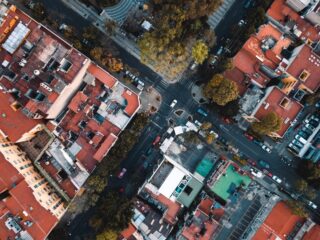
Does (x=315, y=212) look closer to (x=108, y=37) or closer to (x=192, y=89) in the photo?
(x=192, y=89)

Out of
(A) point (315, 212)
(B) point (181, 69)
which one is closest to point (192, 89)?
(B) point (181, 69)

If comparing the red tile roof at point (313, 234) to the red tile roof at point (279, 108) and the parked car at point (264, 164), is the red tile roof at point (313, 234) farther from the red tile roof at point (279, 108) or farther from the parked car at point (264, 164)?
the red tile roof at point (279, 108)

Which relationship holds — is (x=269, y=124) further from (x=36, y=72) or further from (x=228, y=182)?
(x=36, y=72)

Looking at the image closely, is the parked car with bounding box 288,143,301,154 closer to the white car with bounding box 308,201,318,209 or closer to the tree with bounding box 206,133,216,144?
the white car with bounding box 308,201,318,209

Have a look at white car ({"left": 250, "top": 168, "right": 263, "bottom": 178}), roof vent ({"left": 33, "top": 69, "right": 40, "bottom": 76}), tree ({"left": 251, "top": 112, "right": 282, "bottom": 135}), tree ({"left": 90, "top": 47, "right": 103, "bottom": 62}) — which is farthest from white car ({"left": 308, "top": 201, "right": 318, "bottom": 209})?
roof vent ({"left": 33, "top": 69, "right": 40, "bottom": 76})

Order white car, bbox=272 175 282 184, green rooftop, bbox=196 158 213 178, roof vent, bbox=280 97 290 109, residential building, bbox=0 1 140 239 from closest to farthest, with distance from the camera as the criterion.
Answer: residential building, bbox=0 1 140 239, roof vent, bbox=280 97 290 109, green rooftop, bbox=196 158 213 178, white car, bbox=272 175 282 184

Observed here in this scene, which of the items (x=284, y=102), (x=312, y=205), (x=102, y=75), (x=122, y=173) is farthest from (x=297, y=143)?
(x=102, y=75)

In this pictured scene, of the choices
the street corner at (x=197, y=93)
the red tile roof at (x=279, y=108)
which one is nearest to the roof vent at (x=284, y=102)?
the red tile roof at (x=279, y=108)
